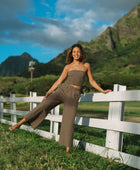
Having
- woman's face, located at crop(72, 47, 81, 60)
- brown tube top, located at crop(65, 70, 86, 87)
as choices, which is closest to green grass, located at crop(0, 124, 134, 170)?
brown tube top, located at crop(65, 70, 86, 87)

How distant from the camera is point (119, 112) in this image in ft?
11.4

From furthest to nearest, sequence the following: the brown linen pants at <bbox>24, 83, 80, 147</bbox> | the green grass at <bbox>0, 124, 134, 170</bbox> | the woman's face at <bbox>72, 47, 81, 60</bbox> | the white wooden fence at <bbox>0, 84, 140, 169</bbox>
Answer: the woman's face at <bbox>72, 47, 81, 60</bbox> < the brown linen pants at <bbox>24, 83, 80, 147</bbox> < the white wooden fence at <bbox>0, 84, 140, 169</bbox> < the green grass at <bbox>0, 124, 134, 170</bbox>

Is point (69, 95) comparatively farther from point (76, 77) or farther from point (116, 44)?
point (116, 44)

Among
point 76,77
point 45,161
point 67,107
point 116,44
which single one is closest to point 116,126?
point 67,107

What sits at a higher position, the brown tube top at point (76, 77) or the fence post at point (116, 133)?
the brown tube top at point (76, 77)

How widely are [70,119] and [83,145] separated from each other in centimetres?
81

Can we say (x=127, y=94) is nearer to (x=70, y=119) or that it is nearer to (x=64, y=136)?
(x=70, y=119)

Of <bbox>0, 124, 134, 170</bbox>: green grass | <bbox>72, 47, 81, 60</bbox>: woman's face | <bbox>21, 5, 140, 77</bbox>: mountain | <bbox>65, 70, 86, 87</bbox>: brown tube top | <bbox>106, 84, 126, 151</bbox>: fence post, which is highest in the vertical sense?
<bbox>21, 5, 140, 77</bbox>: mountain

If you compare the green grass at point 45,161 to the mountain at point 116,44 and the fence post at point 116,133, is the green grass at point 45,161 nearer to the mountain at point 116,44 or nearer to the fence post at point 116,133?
the fence post at point 116,133

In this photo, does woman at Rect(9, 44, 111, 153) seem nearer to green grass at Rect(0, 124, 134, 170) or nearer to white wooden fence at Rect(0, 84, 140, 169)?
white wooden fence at Rect(0, 84, 140, 169)

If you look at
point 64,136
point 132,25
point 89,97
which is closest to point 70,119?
point 64,136

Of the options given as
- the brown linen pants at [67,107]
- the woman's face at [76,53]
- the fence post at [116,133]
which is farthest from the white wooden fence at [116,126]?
the woman's face at [76,53]

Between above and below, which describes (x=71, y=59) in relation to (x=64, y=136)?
above

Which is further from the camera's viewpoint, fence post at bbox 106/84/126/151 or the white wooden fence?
fence post at bbox 106/84/126/151
